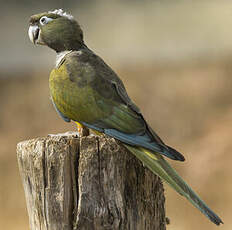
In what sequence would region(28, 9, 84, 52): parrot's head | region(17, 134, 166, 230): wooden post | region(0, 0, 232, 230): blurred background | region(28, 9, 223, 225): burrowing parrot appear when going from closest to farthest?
region(17, 134, 166, 230): wooden post
region(28, 9, 223, 225): burrowing parrot
region(28, 9, 84, 52): parrot's head
region(0, 0, 232, 230): blurred background

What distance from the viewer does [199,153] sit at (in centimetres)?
1109

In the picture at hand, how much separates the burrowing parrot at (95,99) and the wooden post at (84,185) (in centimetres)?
18

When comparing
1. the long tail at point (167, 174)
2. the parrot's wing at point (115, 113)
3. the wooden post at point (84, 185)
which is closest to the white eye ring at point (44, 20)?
the parrot's wing at point (115, 113)

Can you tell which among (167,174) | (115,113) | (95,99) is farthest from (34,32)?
(167,174)

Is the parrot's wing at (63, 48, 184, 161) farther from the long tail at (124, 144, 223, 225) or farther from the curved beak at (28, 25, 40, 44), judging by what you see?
the curved beak at (28, 25, 40, 44)

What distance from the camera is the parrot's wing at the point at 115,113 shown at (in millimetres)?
4207

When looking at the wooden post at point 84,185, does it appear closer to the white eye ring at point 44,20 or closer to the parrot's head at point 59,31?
the parrot's head at point 59,31

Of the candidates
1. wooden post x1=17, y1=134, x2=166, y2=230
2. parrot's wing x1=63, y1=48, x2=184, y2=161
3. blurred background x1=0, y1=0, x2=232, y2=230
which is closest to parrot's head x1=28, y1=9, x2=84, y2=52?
parrot's wing x1=63, y1=48, x2=184, y2=161

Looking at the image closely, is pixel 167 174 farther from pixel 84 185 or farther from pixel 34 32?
pixel 34 32

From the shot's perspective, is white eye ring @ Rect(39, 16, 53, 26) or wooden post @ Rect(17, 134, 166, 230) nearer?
wooden post @ Rect(17, 134, 166, 230)

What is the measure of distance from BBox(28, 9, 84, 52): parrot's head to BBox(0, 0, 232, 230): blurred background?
206 inches

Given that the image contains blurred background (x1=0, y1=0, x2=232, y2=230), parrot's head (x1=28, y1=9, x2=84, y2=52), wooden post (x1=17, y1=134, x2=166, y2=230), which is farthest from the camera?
blurred background (x1=0, y1=0, x2=232, y2=230)

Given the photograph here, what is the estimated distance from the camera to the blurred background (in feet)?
34.7

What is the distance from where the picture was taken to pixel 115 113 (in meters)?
4.43
